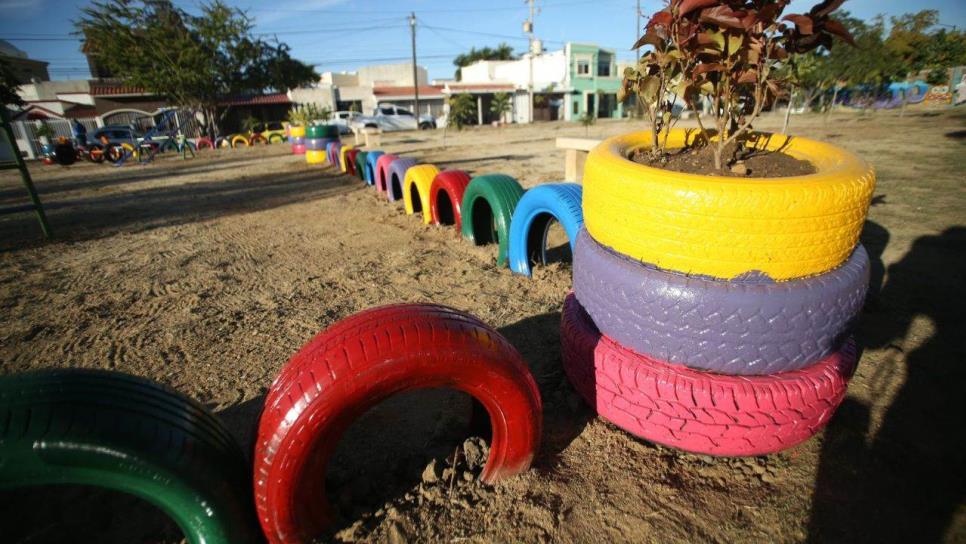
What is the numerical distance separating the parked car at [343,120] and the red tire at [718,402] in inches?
1132

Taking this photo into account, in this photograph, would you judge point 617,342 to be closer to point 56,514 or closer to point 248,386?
point 248,386

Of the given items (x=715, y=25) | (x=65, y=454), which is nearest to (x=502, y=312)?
(x=715, y=25)

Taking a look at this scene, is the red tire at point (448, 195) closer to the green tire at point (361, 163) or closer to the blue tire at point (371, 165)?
the blue tire at point (371, 165)

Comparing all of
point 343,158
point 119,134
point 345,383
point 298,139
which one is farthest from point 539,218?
point 119,134

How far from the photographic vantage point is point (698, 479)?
2008 millimetres

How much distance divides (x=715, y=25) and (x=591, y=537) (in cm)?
241

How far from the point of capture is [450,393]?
9.02 ft

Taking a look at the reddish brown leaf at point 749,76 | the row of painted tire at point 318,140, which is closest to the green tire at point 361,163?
the row of painted tire at point 318,140

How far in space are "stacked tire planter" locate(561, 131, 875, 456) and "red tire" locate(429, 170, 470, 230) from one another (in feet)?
11.9

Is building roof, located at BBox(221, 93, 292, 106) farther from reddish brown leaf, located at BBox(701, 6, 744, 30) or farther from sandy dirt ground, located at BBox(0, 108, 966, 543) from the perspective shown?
reddish brown leaf, located at BBox(701, 6, 744, 30)

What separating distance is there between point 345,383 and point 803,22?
2506 mm

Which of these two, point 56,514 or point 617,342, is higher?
point 617,342

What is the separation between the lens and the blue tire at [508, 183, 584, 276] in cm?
347

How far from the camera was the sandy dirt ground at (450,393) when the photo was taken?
6.02ft
